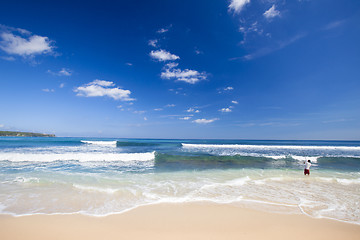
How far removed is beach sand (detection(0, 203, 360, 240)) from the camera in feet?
10.7

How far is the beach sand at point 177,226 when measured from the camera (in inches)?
129

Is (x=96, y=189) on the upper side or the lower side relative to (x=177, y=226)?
lower

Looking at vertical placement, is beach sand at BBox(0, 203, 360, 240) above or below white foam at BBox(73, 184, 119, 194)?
above

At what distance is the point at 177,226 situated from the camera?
3662 mm

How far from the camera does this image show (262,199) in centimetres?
546

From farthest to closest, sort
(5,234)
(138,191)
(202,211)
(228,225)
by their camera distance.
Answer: (138,191) < (202,211) < (228,225) < (5,234)

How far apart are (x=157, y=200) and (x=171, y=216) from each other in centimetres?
122

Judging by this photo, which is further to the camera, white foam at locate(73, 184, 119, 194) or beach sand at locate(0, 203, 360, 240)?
white foam at locate(73, 184, 119, 194)

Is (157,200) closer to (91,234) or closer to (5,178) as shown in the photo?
(91,234)

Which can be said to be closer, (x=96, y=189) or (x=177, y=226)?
(x=177, y=226)

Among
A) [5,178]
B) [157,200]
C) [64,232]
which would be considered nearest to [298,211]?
[157,200]

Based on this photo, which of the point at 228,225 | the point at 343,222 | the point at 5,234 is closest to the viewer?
the point at 5,234

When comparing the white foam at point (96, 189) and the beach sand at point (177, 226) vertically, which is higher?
the beach sand at point (177, 226)

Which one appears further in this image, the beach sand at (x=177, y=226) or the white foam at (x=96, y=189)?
the white foam at (x=96, y=189)
